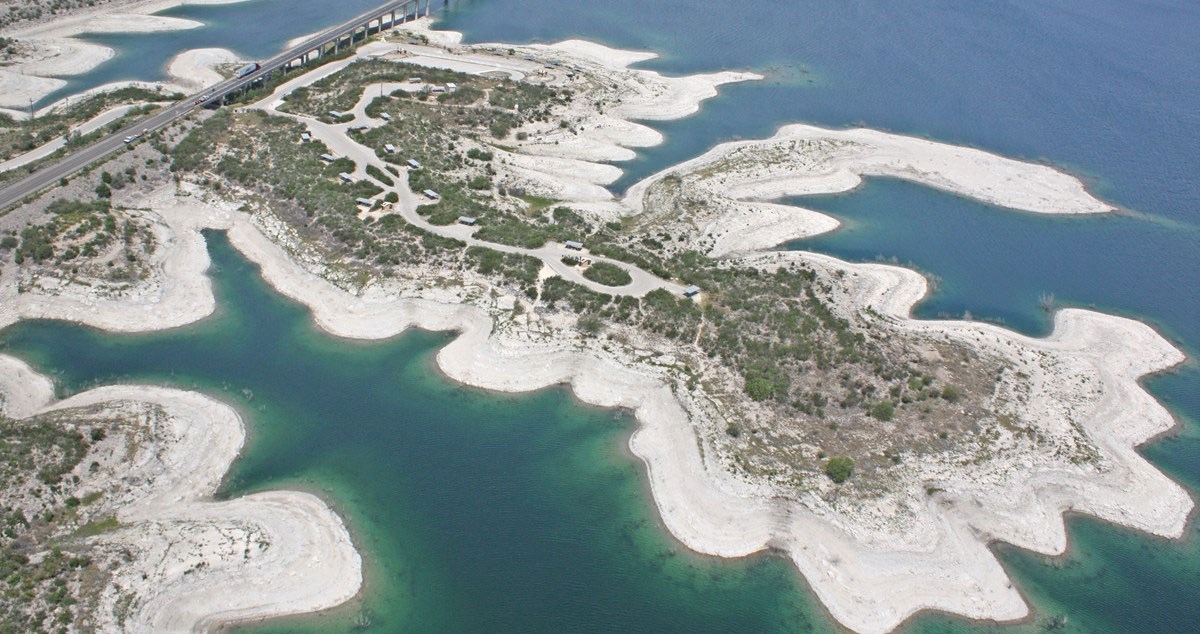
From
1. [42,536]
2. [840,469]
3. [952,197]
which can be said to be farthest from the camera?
[952,197]

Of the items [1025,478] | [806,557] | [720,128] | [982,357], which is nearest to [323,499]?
[806,557]

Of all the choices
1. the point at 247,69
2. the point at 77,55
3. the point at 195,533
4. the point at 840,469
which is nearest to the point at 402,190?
the point at 195,533

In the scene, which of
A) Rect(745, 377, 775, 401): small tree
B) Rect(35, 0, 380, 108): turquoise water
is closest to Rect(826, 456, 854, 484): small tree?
Rect(745, 377, 775, 401): small tree

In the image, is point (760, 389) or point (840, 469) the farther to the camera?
point (760, 389)

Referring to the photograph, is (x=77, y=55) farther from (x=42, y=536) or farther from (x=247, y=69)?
(x=42, y=536)

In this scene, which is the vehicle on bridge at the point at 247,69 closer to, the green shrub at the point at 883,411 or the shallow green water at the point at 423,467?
the shallow green water at the point at 423,467

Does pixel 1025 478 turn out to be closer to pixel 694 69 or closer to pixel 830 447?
pixel 830 447

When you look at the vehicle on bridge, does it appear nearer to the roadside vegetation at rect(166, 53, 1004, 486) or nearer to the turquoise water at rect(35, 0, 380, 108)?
the turquoise water at rect(35, 0, 380, 108)

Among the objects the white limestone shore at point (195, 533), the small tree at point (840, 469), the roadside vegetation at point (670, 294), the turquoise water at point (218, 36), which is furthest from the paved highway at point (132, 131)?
the small tree at point (840, 469)
